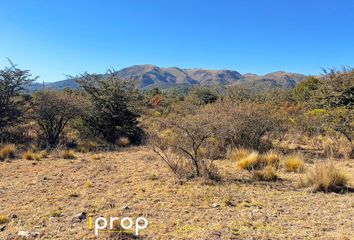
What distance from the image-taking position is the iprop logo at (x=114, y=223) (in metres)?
4.75

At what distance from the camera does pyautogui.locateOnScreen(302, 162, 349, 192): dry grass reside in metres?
6.78

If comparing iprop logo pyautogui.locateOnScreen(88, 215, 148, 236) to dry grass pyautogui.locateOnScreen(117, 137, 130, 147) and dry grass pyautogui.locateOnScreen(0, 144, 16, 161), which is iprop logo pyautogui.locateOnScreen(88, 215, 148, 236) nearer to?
dry grass pyautogui.locateOnScreen(0, 144, 16, 161)

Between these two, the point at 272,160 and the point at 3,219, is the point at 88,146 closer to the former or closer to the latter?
the point at 272,160

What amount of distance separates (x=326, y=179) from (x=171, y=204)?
3547 millimetres

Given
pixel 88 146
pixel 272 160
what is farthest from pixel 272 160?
pixel 88 146

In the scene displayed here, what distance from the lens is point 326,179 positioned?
267 inches

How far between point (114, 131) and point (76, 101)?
2.50m

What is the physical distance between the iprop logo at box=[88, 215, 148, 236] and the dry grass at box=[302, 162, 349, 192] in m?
4.00

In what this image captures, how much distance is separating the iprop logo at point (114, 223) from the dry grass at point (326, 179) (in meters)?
4.00

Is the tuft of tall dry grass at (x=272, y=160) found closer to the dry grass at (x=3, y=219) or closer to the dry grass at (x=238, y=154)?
the dry grass at (x=238, y=154)

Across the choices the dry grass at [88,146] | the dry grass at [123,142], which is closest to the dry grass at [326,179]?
the dry grass at [88,146]

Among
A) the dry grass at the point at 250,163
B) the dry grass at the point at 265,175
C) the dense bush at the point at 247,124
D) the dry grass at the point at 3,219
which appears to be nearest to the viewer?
the dry grass at the point at 3,219

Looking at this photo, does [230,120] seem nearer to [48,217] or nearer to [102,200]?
[102,200]

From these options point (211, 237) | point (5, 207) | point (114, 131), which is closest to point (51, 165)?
point (5, 207)
